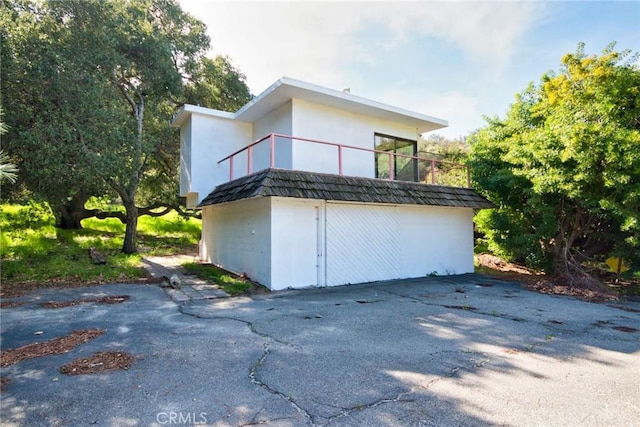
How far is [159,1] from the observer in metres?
16.0

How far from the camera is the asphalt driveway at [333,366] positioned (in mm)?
3008

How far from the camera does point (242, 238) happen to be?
1062 cm

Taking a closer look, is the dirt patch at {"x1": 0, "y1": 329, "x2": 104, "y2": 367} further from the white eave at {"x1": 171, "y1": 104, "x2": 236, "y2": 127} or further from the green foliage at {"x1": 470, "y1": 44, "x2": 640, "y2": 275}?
the green foliage at {"x1": 470, "y1": 44, "x2": 640, "y2": 275}

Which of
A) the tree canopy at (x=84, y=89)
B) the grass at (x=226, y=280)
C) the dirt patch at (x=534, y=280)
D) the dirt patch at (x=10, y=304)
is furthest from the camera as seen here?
the tree canopy at (x=84, y=89)

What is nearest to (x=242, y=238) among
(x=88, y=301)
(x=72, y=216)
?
(x=88, y=301)

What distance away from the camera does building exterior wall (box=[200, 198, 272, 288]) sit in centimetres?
909

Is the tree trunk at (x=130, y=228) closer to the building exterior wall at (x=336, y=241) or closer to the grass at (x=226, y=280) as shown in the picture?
the grass at (x=226, y=280)

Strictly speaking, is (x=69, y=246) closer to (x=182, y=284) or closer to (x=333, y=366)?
(x=182, y=284)

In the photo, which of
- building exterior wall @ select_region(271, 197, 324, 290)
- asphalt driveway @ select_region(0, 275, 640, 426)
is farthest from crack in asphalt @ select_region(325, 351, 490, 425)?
building exterior wall @ select_region(271, 197, 324, 290)

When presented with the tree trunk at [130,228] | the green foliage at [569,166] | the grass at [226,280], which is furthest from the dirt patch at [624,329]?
the tree trunk at [130,228]

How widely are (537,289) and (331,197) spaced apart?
6359 mm

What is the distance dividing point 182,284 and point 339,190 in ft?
16.6

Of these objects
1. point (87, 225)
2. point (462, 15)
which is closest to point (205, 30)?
point (462, 15)

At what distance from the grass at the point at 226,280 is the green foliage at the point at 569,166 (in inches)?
325
